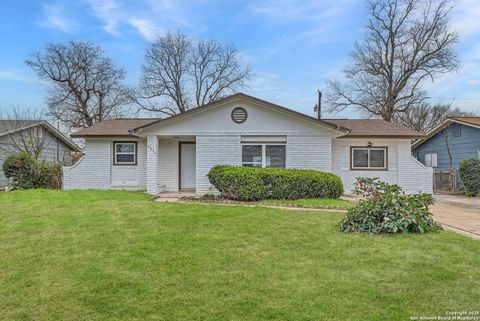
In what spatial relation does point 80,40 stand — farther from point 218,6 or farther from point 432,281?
point 432,281

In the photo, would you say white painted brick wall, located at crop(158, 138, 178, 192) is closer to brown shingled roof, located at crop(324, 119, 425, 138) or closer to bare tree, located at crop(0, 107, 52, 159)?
brown shingled roof, located at crop(324, 119, 425, 138)

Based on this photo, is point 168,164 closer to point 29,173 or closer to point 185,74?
point 29,173

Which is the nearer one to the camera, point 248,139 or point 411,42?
point 248,139

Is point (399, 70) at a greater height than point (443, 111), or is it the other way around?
point (399, 70)

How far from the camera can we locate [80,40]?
1411 inches

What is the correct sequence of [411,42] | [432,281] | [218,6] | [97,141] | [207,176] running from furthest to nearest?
[411,42], [97,141], [218,6], [207,176], [432,281]

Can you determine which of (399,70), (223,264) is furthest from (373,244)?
(399,70)

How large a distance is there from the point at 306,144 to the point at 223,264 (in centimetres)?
997

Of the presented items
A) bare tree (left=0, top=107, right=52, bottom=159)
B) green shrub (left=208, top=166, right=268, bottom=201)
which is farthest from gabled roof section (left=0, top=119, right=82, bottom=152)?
green shrub (left=208, top=166, right=268, bottom=201)

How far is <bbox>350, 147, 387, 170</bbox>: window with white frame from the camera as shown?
1603 centimetres

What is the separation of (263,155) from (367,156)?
4.97 metres

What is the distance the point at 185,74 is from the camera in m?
38.2

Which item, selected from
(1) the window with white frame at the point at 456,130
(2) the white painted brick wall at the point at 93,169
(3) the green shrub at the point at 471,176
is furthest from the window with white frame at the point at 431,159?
(2) the white painted brick wall at the point at 93,169

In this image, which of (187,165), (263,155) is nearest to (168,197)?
(187,165)
